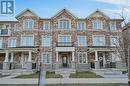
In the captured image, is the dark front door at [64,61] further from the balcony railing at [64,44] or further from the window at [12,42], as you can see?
the window at [12,42]

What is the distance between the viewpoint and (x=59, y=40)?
110ft

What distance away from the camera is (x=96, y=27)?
34.2m

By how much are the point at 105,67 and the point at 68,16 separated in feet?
33.5

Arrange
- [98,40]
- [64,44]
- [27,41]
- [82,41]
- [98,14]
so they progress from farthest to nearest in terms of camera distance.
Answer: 1. [98,14]
2. [82,41]
3. [98,40]
4. [27,41]
5. [64,44]

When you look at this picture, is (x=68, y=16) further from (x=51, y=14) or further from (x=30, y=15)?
(x=30, y=15)

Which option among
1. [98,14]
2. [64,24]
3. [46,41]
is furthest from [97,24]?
[46,41]

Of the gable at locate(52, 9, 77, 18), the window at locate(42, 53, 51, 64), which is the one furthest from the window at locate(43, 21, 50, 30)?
the window at locate(42, 53, 51, 64)

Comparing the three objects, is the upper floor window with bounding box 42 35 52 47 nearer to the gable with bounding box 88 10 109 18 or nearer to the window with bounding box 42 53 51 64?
the window with bounding box 42 53 51 64

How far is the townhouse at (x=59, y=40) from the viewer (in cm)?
3303

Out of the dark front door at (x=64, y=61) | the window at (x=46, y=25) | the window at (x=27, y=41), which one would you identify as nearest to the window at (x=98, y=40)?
the dark front door at (x=64, y=61)

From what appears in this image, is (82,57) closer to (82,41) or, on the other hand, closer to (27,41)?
(82,41)

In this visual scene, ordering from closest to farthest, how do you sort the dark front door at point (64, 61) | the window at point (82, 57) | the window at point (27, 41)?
1. the window at point (27, 41)
2. the window at point (82, 57)
3. the dark front door at point (64, 61)

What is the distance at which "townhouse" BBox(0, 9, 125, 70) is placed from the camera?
3303cm

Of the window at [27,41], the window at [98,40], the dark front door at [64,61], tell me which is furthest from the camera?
the dark front door at [64,61]
